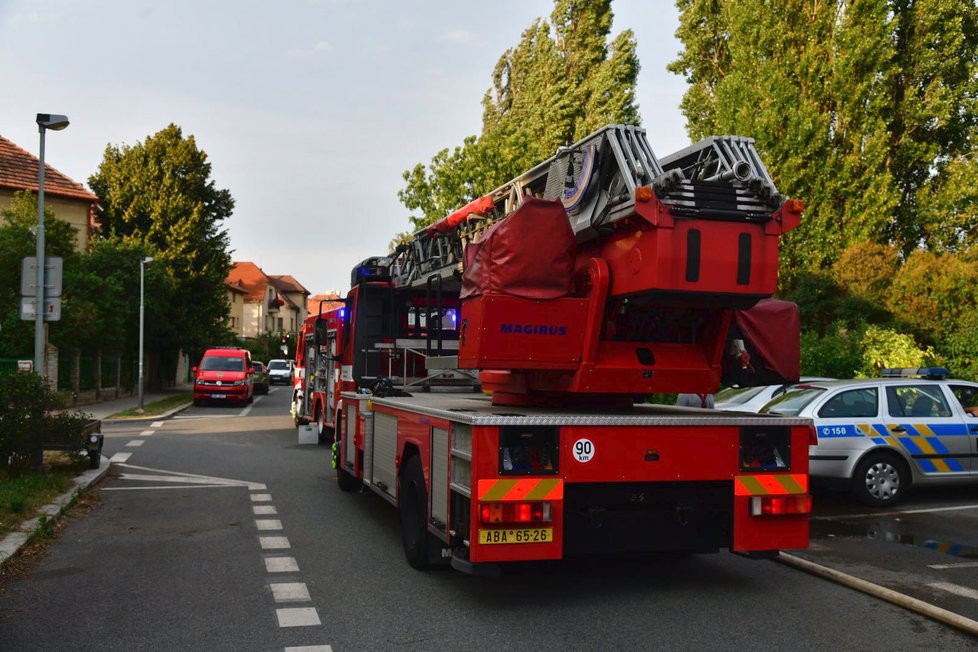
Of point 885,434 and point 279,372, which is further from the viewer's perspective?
point 279,372

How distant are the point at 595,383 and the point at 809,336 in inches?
551

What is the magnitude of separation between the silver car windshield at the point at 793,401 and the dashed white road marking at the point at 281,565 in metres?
5.74

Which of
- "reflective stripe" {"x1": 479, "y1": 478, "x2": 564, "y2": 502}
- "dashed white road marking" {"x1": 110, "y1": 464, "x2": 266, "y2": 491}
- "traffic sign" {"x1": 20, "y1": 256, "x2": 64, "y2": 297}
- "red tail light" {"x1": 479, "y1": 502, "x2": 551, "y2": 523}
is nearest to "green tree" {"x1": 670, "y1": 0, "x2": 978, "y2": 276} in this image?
"dashed white road marking" {"x1": 110, "y1": 464, "x2": 266, "y2": 491}

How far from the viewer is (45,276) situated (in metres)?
12.6

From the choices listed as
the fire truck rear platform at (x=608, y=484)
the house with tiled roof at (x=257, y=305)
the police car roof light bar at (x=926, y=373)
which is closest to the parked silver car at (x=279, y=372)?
the house with tiled roof at (x=257, y=305)

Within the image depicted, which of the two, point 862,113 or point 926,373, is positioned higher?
point 862,113

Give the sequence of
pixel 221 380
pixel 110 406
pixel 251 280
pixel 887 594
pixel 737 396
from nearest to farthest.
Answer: pixel 887 594 → pixel 737 396 → pixel 110 406 → pixel 221 380 → pixel 251 280

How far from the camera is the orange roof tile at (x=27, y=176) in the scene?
3878cm

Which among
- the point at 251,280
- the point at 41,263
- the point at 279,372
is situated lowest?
the point at 279,372

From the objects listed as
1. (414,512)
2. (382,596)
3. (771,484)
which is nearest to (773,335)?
(771,484)

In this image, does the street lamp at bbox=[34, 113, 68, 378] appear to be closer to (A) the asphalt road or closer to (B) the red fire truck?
(A) the asphalt road

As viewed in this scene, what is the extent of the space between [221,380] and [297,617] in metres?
27.8

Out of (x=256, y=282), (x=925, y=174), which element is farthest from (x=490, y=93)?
(x=256, y=282)

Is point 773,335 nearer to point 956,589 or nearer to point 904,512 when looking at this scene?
point 956,589
